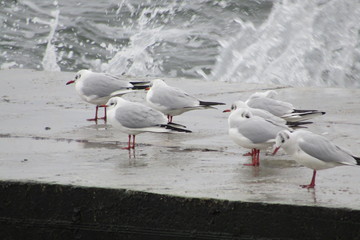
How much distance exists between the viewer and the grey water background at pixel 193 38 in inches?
697

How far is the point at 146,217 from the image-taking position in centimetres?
518

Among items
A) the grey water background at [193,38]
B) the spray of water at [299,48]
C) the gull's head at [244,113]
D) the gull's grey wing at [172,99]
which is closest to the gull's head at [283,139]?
the gull's head at [244,113]

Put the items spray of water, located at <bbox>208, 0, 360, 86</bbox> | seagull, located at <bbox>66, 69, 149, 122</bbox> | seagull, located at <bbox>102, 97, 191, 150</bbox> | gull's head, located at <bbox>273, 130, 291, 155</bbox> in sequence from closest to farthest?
gull's head, located at <bbox>273, 130, 291, 155</bbox>
seagull, located at <bbox>102, 97, 191, 150</bbox>
seagull, located at <bbox>66, 69, 149, 122</bbox>
spray of water, located at <bbox>208, 0, 360, 86</bbox>

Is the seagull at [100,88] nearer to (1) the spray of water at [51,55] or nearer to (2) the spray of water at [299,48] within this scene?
(2) the spray of water at [299,48]

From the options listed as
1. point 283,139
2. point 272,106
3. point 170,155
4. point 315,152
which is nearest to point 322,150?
point 315,152

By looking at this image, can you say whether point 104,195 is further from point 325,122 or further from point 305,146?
point 325,122

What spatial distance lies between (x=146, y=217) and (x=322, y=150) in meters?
1.30

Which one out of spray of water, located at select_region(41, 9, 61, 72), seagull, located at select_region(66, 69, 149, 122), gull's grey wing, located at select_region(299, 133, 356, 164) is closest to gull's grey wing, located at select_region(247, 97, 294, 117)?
seagull, located at select_region(66, 69, 149, 122)

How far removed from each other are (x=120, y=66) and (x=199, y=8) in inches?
171

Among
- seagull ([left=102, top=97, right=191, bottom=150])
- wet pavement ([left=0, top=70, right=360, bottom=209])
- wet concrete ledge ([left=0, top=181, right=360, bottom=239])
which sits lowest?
wet concrete ledge ([left=0, top=181, right=360, bottom=239])

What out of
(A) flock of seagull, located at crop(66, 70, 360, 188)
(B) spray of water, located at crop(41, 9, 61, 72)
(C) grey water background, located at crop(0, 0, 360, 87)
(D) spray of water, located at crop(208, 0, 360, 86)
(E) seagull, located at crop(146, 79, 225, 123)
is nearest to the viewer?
(A) flock of seagull, located at crop(66, 70, 360, 188)

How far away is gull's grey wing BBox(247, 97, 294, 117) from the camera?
292 inches

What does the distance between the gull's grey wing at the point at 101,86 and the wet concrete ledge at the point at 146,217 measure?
3.03 m

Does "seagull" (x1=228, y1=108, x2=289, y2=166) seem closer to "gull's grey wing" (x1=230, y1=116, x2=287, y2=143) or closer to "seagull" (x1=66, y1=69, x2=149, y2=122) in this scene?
"gull's grey wing" (x1=230, y1=116, x2=287, y2=143)
